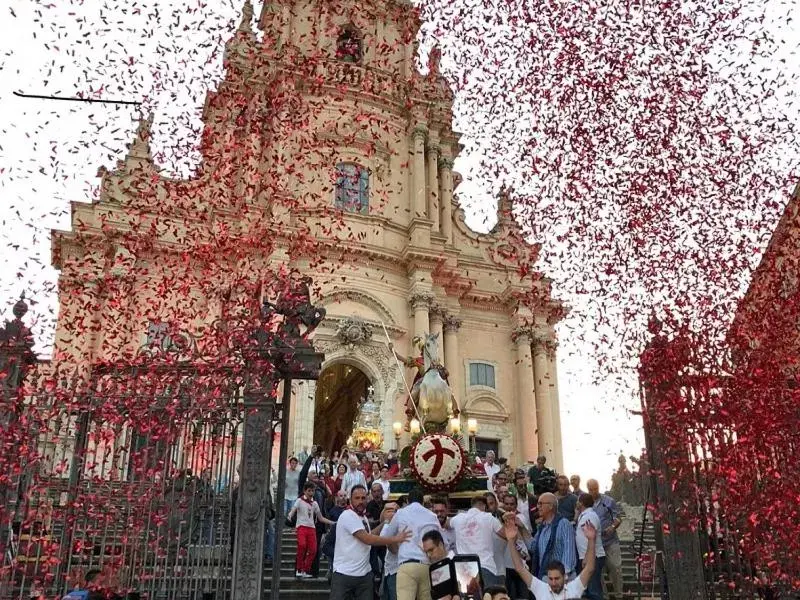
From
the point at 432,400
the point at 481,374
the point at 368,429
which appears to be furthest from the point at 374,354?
the point at 432,400

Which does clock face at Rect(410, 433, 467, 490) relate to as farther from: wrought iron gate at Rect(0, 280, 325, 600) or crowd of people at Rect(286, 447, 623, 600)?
wrought iron gate at Rect(0, 280, 325, 600)

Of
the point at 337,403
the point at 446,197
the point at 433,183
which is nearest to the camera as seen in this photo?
the point at 433,183

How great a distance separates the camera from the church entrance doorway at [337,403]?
34031 millimetres

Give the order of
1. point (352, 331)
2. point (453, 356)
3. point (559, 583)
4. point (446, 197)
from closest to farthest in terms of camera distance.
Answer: point (559, 583)
point (352, 331)
point (453, 356)
point (446, 197)

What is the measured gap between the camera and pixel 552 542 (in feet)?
27.3

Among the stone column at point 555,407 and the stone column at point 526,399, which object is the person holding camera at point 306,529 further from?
the stone column at point 555,407

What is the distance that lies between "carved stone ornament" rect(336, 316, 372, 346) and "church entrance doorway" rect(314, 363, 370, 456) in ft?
10.9

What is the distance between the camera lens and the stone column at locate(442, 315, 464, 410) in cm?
3190

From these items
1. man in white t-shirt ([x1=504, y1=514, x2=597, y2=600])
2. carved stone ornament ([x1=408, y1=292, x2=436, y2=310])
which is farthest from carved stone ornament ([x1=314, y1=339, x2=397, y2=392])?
man in white t-shirt ([x1=504, y1=514, x2=597, y2=600])

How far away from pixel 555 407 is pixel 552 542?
26497 millimetres

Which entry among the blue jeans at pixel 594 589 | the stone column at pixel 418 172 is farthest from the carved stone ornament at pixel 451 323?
the blue jeans at pixel 594 589

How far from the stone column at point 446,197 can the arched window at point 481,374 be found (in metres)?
6.06

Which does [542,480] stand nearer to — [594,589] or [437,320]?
[594,589]

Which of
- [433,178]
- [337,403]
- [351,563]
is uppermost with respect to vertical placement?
[433,178]
